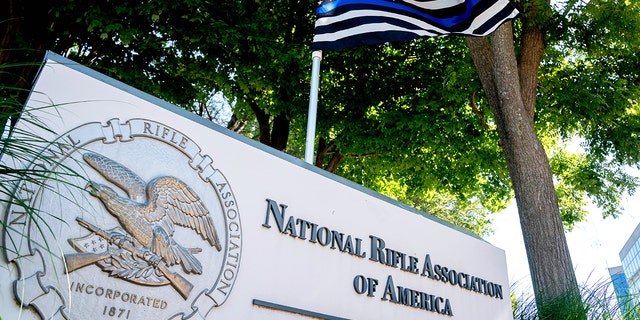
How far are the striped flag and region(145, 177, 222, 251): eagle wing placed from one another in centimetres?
282

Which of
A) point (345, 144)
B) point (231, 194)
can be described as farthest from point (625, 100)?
point (231, 194)

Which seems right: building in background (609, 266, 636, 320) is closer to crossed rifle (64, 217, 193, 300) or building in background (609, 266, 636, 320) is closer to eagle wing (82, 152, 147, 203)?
crossed rifle (64, 217, 193, 300)

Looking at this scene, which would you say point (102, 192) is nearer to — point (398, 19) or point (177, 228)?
point (177, 228)

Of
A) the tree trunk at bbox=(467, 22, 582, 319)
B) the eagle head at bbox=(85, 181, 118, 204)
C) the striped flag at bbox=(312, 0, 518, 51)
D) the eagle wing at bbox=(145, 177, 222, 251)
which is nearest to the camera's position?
the eagle head at bbox=(85, 181, 118, 204)

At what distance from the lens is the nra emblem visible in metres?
2.71

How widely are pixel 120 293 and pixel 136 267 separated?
164 mm

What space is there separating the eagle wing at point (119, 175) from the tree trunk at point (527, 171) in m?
5.67

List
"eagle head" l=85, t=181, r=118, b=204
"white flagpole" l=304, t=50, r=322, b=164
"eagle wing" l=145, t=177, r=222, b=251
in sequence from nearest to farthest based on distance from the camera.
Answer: "eagle head" l=85, t=181, r=118, b=204
"eagle wing" l=145, t=177, r=222, b=251
"white flagpole" l=304, t=50, r=322, b=164

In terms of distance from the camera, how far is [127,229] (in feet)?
10.1

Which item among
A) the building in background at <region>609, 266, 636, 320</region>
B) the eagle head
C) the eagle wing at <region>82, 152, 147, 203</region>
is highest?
the building in background at <region>609, 266, 636, 320</region>

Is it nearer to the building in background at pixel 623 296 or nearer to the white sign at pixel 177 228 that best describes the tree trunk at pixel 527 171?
the building in background at pixel 623 296

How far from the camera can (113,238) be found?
2.99 metres

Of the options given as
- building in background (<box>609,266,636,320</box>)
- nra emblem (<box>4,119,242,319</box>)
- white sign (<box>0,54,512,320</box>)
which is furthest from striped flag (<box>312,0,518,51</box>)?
building in background (<box>609,266,636,320</box>)

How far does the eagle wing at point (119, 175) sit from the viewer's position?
3.05 metres
